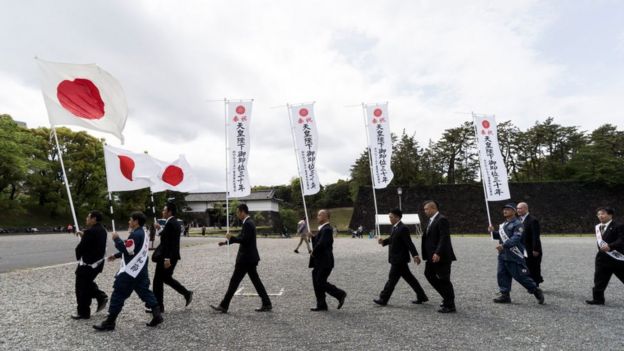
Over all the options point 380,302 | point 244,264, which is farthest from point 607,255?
point 244,264

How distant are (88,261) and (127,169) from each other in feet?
8.86

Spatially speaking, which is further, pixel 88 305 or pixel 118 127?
pixel 118 127

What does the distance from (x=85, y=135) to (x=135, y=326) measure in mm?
39996

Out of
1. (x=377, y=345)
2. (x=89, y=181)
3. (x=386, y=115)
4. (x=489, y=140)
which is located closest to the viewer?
(x=377, y=345)

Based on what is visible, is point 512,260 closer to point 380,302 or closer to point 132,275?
point 380,302

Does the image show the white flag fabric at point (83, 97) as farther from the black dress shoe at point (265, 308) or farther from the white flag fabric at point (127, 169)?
the black dress shoe at point (265, 308)

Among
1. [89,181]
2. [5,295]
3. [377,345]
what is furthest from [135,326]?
[89,181]

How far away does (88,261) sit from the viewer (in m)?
5.23

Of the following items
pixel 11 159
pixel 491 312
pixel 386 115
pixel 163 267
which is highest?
pixel 11 159

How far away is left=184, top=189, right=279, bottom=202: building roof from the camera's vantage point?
176ft

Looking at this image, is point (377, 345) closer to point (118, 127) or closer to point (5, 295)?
point (118, 127)

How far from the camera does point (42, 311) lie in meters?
5.82

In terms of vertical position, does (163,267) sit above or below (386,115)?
below

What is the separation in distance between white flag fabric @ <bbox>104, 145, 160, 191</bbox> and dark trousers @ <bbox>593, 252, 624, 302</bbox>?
26.8 feet
